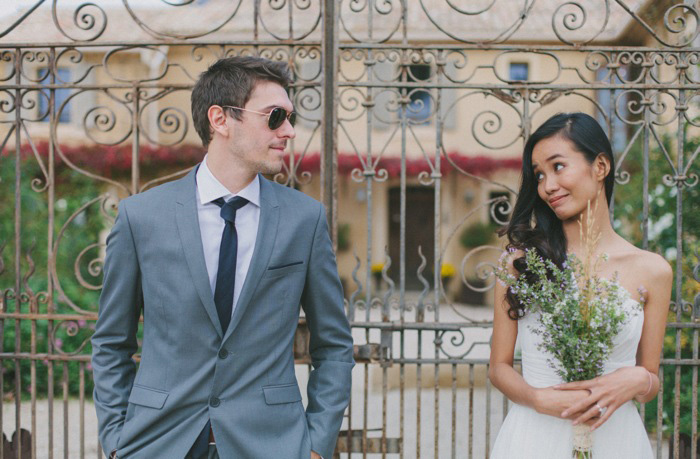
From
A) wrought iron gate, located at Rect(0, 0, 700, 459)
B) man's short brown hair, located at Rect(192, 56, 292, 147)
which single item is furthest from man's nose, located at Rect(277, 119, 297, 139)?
wrought iron gate, located at Rect(0, 0, 700, 459)

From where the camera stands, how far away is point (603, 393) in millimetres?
2213

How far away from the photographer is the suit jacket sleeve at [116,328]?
2.16 m

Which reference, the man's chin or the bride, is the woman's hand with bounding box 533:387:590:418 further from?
the man's chin

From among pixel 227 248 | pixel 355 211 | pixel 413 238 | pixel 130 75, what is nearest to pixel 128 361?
pixel 227 248

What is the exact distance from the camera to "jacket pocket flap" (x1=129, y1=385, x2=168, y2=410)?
2.10m

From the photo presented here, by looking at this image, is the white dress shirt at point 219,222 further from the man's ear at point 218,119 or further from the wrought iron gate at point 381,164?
the wrought iron gate at point 381,164

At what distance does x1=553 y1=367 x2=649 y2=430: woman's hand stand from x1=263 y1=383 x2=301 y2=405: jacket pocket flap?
2.75 feet

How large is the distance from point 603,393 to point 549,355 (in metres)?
0.25

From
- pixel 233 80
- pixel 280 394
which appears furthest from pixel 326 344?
pixel 233 80

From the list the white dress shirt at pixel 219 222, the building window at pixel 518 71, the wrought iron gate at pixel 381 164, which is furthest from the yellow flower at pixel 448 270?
the white dress shirt at pixel 219 222

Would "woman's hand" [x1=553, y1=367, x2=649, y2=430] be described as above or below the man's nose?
below

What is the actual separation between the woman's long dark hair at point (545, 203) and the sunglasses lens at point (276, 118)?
0.90 m

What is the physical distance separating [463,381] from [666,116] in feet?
13.5

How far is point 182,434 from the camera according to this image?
82.3 inches
